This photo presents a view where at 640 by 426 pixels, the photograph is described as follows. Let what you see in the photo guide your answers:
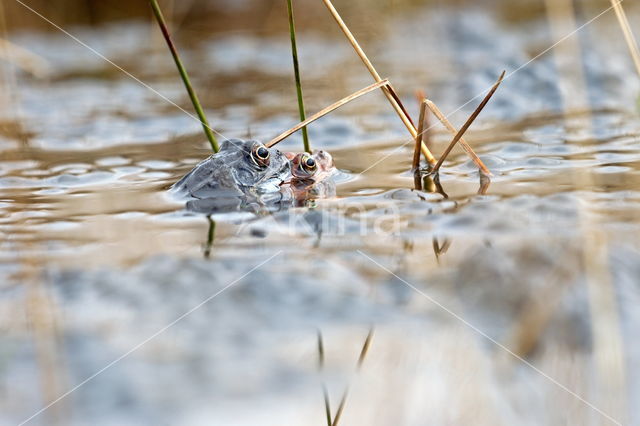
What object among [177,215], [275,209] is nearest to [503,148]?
[275,209]

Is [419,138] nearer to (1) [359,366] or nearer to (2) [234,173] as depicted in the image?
(2) [234,173]

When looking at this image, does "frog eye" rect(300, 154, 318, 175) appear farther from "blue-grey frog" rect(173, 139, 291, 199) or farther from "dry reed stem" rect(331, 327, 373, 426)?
"dry reed stem" rect(331, 327, 373, 426)

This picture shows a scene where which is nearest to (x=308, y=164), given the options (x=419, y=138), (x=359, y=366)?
(x=419, y=138)

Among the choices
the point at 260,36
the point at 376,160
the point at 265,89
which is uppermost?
the point at 260,36

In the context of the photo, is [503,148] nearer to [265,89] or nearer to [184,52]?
[265,89]

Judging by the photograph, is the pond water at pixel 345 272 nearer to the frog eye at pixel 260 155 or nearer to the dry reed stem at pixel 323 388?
the dry reed stem at pixel 323 388

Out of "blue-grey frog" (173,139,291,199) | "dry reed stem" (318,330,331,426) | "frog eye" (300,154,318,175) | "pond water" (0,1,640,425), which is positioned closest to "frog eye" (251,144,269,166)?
"blue-grey frog" (173,139,291,199)
